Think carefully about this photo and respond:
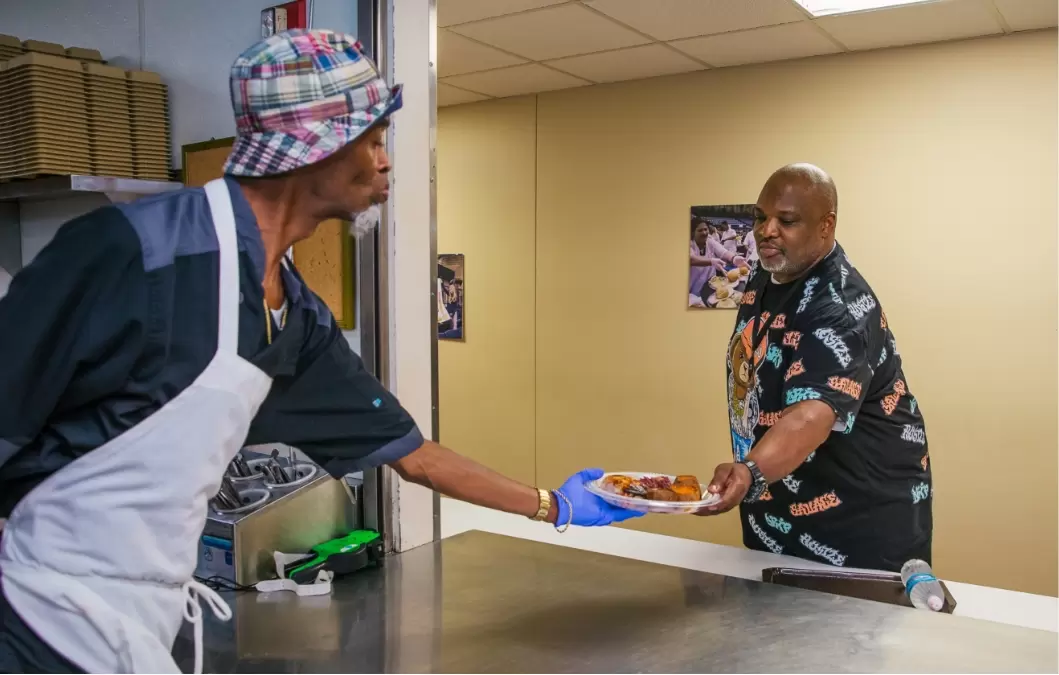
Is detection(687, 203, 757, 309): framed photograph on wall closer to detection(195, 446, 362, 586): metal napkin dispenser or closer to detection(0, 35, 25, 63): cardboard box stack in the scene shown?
detection(195, 446, 362, 586): metal napkin dispenser

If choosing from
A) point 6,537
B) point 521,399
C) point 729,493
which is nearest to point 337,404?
point 6,537

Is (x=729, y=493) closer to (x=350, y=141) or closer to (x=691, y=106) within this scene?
(x=350, y=141)

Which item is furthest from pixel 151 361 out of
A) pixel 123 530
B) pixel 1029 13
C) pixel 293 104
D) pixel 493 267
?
pixel 493 267

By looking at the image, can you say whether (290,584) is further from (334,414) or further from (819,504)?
(819,504)

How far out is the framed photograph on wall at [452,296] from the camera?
5.02m

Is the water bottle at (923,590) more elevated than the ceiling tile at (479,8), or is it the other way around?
the ceiling tile at (479,8)

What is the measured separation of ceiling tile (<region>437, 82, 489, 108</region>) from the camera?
454 centimetres

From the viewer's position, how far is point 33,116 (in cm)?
207

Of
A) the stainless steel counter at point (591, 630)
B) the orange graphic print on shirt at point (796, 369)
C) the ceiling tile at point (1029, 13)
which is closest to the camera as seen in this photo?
the stainless steel counter at point (591, 630)

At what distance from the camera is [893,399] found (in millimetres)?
2004

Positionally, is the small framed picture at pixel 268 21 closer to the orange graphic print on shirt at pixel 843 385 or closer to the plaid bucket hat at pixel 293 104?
the plaid bucket hat at pixel 293 104

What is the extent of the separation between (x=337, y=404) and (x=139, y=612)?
0.45 metres

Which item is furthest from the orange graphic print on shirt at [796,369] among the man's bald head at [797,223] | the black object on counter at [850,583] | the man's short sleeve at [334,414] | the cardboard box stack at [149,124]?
Answer: the cardboard box stack at [149,124]

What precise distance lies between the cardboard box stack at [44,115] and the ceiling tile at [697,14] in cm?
174
